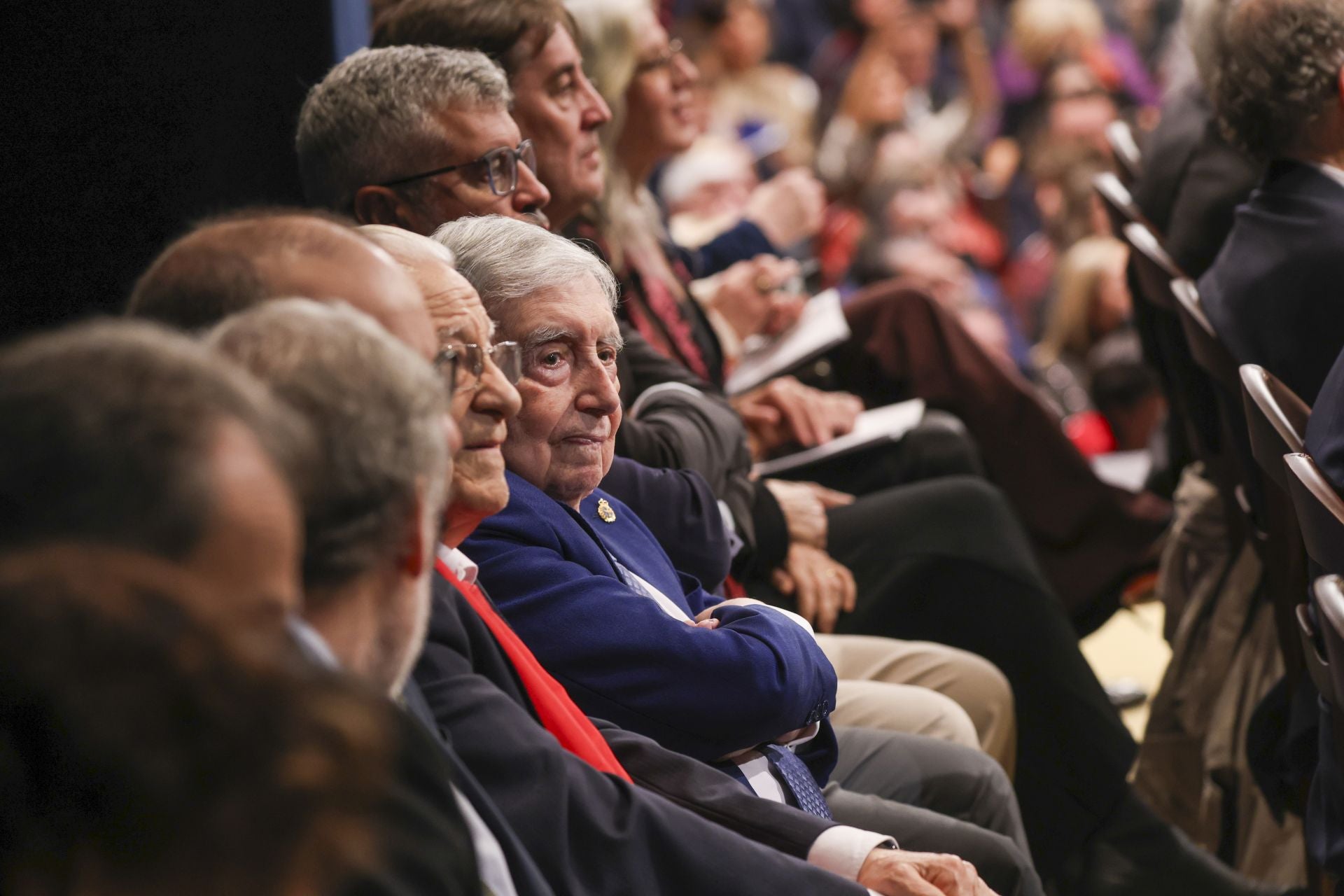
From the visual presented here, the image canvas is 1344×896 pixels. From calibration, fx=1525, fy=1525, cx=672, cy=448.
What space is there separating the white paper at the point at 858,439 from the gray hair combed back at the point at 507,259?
1.14m

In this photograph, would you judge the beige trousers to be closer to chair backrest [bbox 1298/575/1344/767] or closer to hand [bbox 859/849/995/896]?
chair backrest [bbox 1298/575/1344/767]

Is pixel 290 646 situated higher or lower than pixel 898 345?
higher

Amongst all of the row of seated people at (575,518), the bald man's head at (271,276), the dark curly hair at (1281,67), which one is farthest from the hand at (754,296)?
the bald man's head at (271,276)

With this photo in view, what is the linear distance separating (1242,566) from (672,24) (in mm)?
4546

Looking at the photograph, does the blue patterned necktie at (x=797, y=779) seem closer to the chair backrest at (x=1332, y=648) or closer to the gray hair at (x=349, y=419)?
the chair backrest at (x=1332, y=648)

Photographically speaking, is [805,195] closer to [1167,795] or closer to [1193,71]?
[1193,71]

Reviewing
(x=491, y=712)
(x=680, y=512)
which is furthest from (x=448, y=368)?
(x=680, y=512)

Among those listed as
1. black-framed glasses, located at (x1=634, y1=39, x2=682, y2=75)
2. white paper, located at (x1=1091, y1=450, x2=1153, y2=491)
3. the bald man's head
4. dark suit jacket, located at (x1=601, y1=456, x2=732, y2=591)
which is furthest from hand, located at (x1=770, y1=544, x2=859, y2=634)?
white paper, located at (x1=1091, y1=450, x2=1153, y2=491)

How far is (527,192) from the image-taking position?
2.22 metres

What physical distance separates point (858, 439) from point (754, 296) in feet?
1.45

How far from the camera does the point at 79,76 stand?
192 cm

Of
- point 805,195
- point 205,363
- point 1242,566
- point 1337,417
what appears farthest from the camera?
point 805,195

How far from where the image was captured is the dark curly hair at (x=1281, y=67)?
2.41m

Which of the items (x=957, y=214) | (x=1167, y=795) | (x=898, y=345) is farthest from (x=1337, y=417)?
(x=957, y=214)
